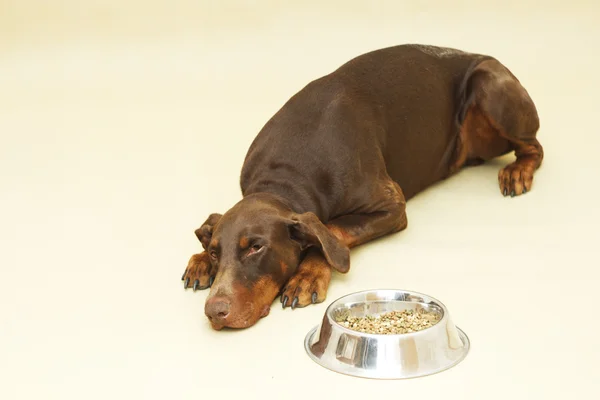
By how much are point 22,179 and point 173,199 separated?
1372 mm

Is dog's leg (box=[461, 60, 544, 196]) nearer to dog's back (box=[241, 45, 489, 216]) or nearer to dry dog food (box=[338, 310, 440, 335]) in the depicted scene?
dog's back (box=[241, 45, 489, 216])

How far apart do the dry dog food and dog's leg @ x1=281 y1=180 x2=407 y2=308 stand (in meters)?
0.36

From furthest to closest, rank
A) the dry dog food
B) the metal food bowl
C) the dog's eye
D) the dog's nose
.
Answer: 1. the dog's eye
2. the dog's nose
3. the dry dog food
4. the metal food bowl

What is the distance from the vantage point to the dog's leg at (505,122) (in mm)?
5891

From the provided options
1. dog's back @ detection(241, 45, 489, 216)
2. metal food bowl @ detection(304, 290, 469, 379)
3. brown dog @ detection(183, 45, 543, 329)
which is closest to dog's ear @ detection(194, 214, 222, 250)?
brown dog @ detection(183, 45, 543, 329)

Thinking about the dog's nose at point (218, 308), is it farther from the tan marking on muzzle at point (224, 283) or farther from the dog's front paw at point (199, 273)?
the dog's front paw at point (199, 273)

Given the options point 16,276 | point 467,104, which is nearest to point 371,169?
point 467,104

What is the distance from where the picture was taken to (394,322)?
4055 millimetres

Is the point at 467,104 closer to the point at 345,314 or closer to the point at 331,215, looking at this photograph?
the point at 331,215

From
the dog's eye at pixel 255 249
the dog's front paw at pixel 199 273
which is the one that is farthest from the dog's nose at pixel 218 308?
the dog's front paw at pixel 199 273

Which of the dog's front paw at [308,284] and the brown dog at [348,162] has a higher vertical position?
the brown dog at [348,162]

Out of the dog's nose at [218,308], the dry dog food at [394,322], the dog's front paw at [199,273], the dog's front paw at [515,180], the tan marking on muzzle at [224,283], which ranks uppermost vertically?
the tan marking on muzzle at [224,283]

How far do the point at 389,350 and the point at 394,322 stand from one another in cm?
31

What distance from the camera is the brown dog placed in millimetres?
4371
